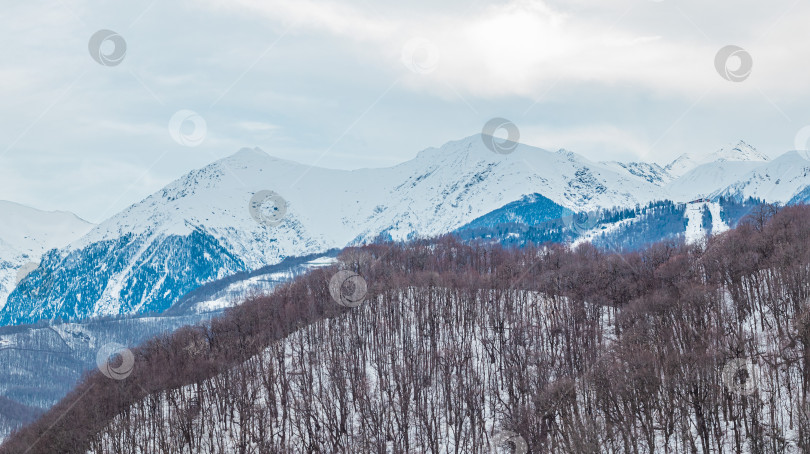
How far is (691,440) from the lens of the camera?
174 feet

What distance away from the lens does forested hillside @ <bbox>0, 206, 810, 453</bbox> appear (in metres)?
58.3

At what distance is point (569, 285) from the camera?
121 metres

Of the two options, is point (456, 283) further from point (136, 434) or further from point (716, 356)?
point (716, 356)

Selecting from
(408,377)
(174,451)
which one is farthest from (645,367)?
(174,451)

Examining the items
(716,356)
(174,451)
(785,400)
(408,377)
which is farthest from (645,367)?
(174,451)

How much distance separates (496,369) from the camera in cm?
9044

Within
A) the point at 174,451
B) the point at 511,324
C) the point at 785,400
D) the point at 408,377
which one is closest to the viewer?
the point at 785,400

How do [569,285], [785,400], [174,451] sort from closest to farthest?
[785,400] < [174,451] < [569,285]

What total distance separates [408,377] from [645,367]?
32445 millimetres

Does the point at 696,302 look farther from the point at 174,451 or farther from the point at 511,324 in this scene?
the point at 174,451

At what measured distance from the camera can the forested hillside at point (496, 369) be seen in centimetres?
5828

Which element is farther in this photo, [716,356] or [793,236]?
[793,236]

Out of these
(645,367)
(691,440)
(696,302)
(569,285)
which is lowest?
(691,440)

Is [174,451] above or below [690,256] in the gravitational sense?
below
